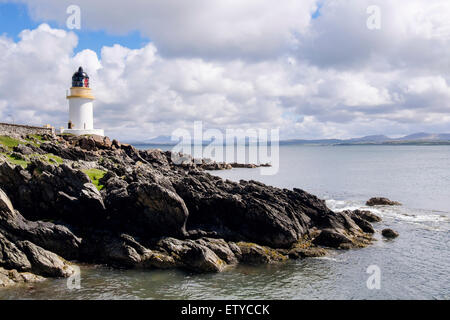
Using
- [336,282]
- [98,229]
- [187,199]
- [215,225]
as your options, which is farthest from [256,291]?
[98,229]

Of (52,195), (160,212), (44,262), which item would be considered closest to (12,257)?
(44,262)

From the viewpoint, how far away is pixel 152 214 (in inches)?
1244

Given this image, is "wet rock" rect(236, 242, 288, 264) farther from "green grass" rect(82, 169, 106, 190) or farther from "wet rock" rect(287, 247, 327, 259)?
"green grass" rect(82, 169, 106, 190)

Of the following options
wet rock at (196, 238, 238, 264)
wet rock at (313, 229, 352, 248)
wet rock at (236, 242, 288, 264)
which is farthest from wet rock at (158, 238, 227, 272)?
wet rock at (313, 229, 352, 248)

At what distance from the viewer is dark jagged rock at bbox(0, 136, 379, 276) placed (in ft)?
93.0

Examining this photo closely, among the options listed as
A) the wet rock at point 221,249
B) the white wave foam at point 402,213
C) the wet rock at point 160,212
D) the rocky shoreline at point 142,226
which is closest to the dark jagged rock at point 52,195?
the rocky shoreline at point 142,226

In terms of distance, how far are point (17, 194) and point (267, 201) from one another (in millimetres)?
22627

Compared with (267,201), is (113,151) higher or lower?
higher

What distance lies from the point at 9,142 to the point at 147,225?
36.9 m

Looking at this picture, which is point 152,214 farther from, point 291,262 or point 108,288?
point 291,262

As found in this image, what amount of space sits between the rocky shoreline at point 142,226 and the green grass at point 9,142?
24.5 meters

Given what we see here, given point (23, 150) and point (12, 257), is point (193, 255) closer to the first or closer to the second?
point (12, 257)

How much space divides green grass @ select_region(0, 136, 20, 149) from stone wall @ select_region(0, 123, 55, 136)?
2.73 metres
